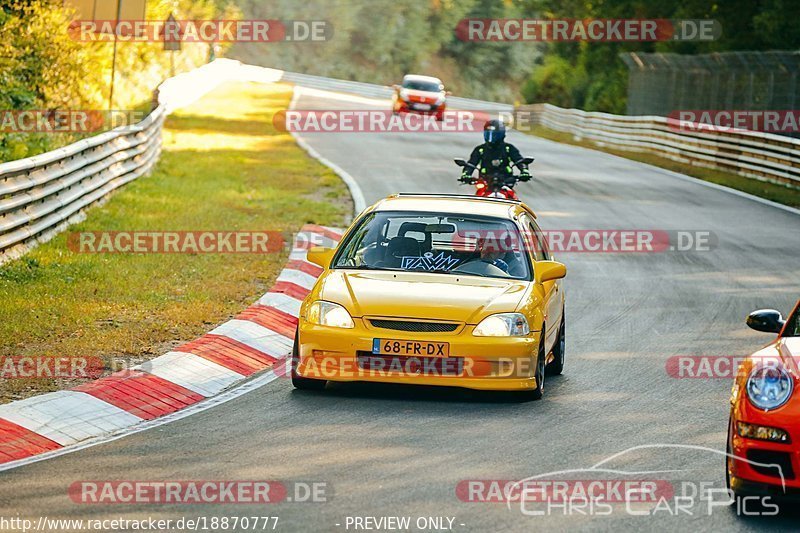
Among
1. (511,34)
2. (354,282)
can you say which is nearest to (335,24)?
(511,34)

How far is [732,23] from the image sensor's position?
49.8 meters

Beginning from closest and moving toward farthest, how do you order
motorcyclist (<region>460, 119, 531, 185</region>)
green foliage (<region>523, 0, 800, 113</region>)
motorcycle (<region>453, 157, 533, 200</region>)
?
motorcycle (<region>453, 157, 533, 200</region>) < motorcyclist (<region>460, 119, 531, 185</region>) < green foliage (<region>523, 0, 800, 113</region>)

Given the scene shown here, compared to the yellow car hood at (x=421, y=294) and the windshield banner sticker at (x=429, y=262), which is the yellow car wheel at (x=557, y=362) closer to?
the yellow car hood at (x=421, y=294)

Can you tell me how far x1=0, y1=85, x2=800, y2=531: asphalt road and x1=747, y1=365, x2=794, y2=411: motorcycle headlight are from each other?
60cm

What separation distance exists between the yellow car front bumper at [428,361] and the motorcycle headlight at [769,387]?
2814mm

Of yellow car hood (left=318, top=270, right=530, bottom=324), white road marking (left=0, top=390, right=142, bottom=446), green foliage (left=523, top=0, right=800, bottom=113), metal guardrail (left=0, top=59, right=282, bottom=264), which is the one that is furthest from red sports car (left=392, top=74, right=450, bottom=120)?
white road marking (left=0, top=390, right=142, bottom=446)

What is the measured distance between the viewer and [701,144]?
3388cm

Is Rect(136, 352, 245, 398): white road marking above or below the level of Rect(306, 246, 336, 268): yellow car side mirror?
below

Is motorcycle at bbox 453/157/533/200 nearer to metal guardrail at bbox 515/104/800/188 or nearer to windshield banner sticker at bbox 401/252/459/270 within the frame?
windshield banner sticker at bbox 401/252/459/270

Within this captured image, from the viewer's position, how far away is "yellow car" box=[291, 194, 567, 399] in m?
9.41

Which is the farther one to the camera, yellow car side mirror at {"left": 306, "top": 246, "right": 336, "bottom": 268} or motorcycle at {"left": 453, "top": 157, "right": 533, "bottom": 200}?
motorcycle at {"left": 453, "top": 157, "right": 533, "bottom": 200}

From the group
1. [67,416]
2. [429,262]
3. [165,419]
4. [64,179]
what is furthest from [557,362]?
[64,179]

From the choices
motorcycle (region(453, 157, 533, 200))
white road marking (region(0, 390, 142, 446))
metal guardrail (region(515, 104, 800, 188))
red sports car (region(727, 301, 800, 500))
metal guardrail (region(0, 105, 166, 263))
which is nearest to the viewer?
red sports car (region(727, 301, 800, 500))

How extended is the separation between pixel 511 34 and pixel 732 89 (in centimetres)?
5972
